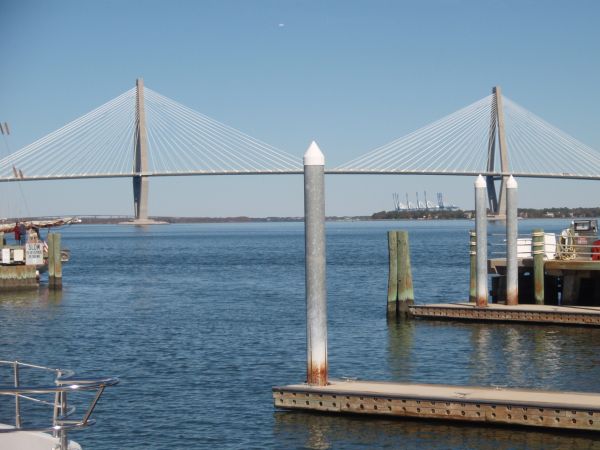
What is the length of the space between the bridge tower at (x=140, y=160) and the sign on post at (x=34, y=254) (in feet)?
180

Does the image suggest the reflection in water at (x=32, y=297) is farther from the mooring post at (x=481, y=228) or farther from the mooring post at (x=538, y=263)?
the mooring post at (x=538, y=263)

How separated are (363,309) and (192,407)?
1335 centimetres

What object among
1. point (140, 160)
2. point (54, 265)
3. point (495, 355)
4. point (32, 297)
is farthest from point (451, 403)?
point (140, 160)

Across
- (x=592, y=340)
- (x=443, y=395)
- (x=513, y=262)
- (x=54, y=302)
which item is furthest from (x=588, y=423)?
(x=54, y=302)

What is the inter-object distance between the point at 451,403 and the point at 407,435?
618 mm

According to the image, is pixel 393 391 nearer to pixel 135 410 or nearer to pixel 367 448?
pixel 367 448

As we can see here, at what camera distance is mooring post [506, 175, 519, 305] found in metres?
21.2

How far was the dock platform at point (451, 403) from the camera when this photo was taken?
11555 millimetres

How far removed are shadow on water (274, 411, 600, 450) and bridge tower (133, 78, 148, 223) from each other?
258 ft

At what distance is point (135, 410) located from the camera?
13891 millimetres

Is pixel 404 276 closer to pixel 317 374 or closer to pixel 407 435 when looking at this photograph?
pixel 317 374

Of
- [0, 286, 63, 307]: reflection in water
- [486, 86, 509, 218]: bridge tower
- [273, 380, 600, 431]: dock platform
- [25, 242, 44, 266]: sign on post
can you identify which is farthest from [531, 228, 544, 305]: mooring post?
[486, 86, 509, 218]: bridge tower

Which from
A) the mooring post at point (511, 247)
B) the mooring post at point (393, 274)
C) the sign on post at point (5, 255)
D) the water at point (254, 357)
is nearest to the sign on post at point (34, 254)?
the sign on post at point (5, 255)

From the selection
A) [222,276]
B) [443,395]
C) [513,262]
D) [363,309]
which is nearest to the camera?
[443,395]
